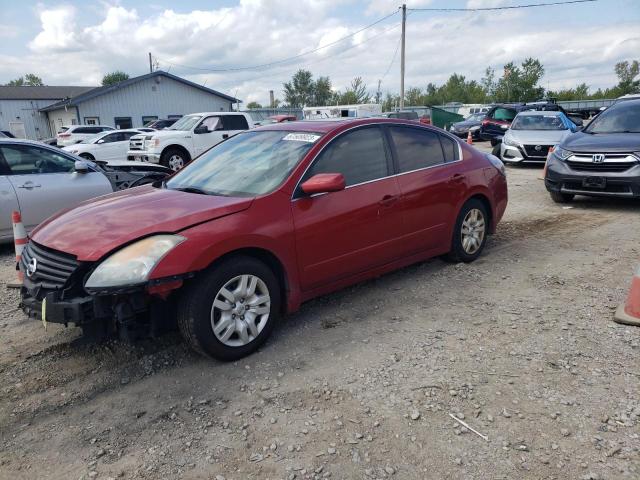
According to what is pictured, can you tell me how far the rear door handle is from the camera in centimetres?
446

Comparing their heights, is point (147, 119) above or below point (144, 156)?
above

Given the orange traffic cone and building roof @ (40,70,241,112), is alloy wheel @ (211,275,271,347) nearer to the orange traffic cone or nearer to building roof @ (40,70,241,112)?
the orange traffic cone

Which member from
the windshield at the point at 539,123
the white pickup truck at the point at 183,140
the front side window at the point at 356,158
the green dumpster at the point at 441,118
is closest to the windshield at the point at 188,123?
the white pickup truck at the point at 183,140

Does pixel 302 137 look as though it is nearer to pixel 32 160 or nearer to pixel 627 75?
pixel 32 160

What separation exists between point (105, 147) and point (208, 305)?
630 inches

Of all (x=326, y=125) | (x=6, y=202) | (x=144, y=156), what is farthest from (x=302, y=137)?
(x=144, y=156)

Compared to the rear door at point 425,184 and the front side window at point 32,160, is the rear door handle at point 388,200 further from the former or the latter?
the front side window at point 32,160

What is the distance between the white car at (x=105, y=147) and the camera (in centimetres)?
1694

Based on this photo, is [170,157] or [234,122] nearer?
[170,157]

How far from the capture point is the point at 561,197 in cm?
874

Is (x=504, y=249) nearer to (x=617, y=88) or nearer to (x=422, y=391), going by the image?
(x=422, y=391)

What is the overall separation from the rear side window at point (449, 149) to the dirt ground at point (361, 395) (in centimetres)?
139

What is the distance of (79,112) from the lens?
32125 mm

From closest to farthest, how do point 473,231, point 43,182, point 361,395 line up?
point 361,395, point 473,231, point 43,182
